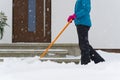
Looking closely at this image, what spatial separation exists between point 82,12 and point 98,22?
3.72 meters

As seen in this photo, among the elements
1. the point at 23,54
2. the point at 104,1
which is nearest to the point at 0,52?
the point at 23,54

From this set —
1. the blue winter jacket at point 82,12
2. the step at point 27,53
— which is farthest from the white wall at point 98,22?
the blue winter jacket at point 82,12

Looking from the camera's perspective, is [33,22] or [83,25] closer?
[83,25]

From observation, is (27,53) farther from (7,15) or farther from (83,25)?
(83,25)

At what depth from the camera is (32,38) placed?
11.3 m

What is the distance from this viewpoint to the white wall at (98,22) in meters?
11.2

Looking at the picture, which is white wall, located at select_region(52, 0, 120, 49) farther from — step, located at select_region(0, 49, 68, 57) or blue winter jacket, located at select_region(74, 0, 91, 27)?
blue winter jacket, located at select_region(74, 0, 91, 27)

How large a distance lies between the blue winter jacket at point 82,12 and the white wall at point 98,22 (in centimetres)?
344

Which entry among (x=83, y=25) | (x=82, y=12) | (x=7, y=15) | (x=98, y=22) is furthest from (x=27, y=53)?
(x=98, y=22)

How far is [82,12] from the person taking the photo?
766cm

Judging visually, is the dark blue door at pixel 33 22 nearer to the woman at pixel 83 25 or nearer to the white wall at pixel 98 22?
the white wall at pixel 98 22

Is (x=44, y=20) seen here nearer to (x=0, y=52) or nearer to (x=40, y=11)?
(x=40, y=11)

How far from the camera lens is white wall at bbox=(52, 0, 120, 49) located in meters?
11.2

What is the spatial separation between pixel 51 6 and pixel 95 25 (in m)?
1.27
